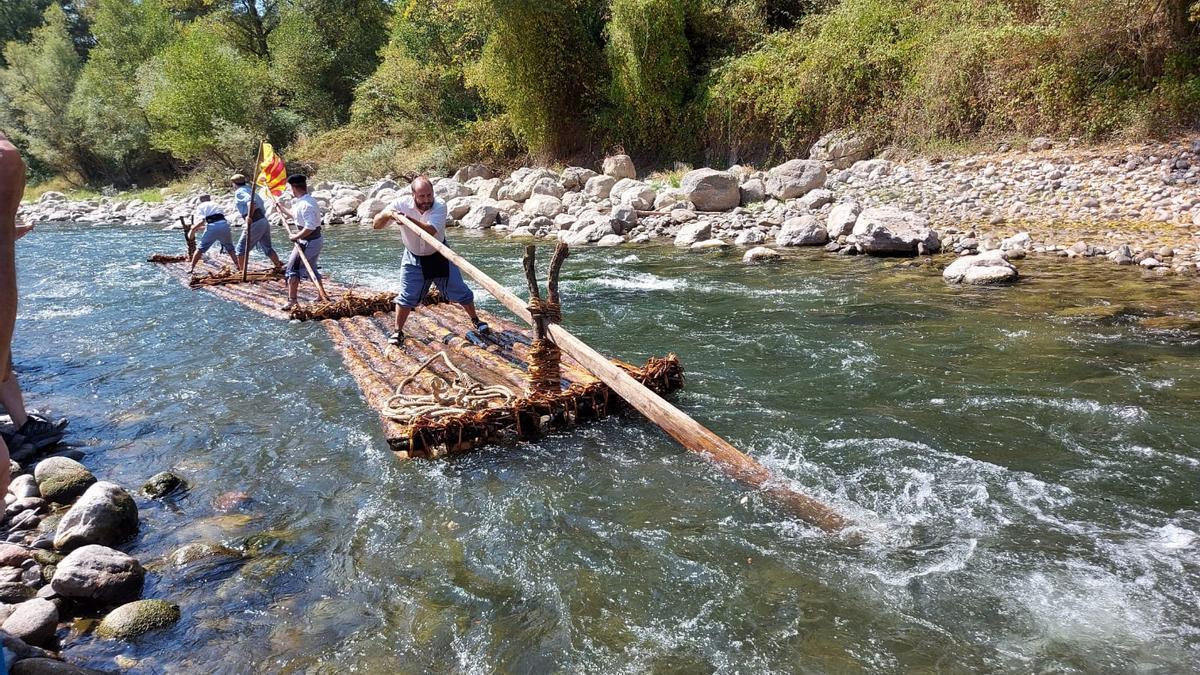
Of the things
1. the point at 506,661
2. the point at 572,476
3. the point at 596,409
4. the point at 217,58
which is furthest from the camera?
the point at 217,58

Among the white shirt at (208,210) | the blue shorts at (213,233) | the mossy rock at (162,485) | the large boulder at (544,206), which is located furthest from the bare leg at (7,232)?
the large boulder at (544,206)

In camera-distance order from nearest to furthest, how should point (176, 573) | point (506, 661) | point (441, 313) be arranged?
point (506, 661) → point (176, 573) → point (441, 313)

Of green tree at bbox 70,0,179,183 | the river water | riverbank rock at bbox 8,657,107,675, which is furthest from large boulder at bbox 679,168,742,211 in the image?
green tree at bbox 70,0,179,183

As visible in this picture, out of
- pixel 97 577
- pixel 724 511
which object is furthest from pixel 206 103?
pixel 724 511

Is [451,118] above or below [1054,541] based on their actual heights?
above

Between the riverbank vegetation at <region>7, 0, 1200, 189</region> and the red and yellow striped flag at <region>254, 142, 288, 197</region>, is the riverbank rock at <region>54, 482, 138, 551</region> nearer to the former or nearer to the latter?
the red and yellow striped flag at <region>254, 142, 288, 197</region>

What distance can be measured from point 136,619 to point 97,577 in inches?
14.3

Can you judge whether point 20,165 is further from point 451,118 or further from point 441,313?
point 451,118

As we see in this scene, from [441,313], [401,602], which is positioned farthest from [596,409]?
[441,313]

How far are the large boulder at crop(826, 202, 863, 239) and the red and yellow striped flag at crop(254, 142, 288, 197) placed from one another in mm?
9252

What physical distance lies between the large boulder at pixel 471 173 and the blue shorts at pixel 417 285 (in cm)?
1762

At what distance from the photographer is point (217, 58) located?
32.5m

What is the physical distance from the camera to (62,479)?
4570 mm

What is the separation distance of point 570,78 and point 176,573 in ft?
70.9
